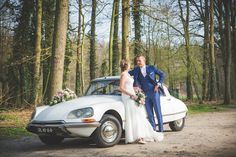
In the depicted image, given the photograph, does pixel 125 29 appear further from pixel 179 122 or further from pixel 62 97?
pixel 62 97

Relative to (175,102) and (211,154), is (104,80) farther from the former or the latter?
(211,154)

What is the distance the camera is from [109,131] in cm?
723

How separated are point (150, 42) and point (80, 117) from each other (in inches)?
914

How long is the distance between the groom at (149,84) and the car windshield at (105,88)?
0.49 meters

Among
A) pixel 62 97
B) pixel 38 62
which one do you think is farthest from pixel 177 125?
pixel 38 62

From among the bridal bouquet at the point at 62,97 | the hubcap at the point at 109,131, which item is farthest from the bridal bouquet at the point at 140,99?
the bridal bouquet at the point at 62,97


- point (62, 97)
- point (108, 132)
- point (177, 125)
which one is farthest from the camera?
point (177, 125)

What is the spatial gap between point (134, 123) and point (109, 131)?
73 cm

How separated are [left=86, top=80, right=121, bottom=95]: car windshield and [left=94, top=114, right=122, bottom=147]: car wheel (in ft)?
3.42

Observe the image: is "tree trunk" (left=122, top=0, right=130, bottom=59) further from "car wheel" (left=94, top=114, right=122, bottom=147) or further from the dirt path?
"car wheel" (left=94, top=114, right=122, bottom=147)

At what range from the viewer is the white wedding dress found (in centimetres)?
764

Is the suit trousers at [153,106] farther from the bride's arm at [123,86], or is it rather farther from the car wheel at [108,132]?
the car wheel at [108,132]

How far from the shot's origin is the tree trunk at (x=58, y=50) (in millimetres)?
10273

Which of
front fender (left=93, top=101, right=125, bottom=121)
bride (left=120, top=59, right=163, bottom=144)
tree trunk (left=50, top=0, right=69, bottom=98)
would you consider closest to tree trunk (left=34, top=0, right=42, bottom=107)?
tree trunk (left=50, top=0, right=69, bottom=98)
